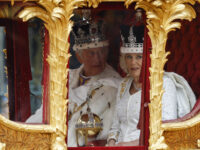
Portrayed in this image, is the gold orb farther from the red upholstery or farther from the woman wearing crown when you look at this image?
the red upholstery

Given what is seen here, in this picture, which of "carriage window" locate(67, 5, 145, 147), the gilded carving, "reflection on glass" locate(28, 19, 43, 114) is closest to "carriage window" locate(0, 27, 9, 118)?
"reflection on glass" locate(28, 19, 43, 114)

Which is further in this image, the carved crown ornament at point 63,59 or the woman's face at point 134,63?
the woman's face at point 134,63

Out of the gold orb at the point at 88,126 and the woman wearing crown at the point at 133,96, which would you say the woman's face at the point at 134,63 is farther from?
the gold orb at the point at 88,126

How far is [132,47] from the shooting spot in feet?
16.6

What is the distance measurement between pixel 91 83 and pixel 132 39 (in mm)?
370

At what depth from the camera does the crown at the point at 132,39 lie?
5.02 meters

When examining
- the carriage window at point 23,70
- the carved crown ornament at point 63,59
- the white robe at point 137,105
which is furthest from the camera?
the white robe at point 137,105

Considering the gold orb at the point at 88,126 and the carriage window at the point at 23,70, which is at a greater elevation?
the carriage window at the point at 23,70

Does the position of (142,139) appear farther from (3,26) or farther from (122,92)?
(3,26)

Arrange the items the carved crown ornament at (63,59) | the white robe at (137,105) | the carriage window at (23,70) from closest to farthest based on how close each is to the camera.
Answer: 1. the carved crown ornament at (63,59)
2. the carriage window at (23,70)
3. the white robe at (137,105)

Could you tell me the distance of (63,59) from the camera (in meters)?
4.85

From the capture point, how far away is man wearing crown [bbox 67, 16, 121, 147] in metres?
5.09

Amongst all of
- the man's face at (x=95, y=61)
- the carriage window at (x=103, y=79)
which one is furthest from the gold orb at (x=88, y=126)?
the man's face at (x=95, y=61)

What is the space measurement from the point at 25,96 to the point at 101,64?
0.46 meters
